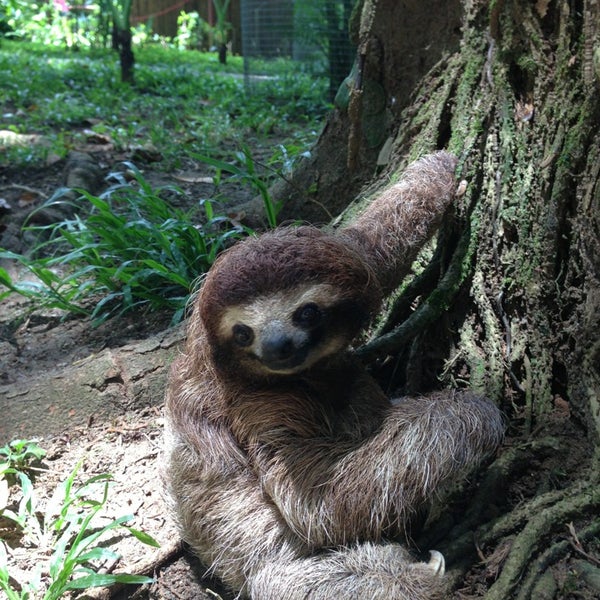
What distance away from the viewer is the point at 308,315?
341 centimetres

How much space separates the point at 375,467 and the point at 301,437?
450mm

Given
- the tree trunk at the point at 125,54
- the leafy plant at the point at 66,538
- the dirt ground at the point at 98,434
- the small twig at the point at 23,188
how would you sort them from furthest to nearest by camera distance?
1. the tree trunk at the point at 125,54
2. the small twig at the point at 23,188
3. the dirt ground at the point at 98,434
4. the leafy plant at the point at 66,538

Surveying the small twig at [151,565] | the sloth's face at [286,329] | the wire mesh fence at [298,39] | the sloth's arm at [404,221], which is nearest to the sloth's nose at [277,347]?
the sloth's face at [286,329]

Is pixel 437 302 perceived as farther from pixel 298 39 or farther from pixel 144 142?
pixel 298 39

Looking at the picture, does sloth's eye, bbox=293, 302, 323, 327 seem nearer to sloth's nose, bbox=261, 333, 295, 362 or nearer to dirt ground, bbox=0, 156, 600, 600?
sloth's nose, bbox=261, 333, 295, 362

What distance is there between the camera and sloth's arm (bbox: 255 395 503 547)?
3.41 metres

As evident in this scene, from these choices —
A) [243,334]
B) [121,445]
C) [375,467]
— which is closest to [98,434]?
[121,445]

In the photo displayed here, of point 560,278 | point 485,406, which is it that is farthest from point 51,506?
point 560,278

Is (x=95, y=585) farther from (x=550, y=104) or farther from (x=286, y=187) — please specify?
(x=286, y=187)

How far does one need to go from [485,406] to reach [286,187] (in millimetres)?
3746

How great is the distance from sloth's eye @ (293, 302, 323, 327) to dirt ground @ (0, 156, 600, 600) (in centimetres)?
123

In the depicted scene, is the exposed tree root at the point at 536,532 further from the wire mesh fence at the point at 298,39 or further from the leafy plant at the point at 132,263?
the wire mesh fence at the point at 298,39

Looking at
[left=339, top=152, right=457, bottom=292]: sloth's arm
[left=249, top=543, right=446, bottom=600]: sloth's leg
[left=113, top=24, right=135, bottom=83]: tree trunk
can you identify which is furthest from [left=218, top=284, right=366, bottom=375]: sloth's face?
[left=113, top=24, right=135, bottom=83]: tree trunk

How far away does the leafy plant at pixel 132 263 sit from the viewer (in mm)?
5824
